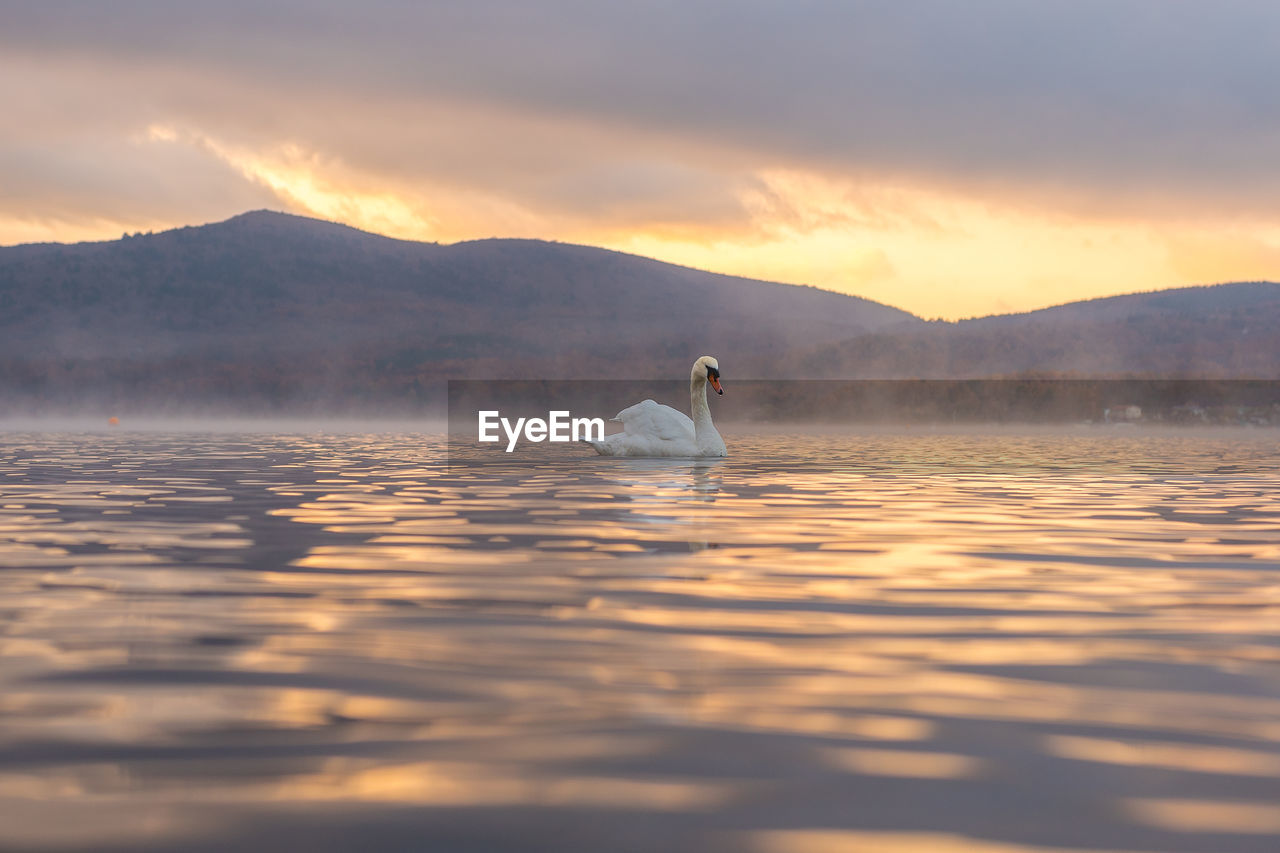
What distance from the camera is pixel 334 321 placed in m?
169

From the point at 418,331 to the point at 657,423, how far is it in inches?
5231

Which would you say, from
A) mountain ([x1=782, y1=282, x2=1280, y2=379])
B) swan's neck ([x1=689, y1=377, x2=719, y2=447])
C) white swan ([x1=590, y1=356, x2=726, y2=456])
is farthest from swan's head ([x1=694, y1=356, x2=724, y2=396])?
mountain ([x1=782, y1=282, x2=1280, y2=379])

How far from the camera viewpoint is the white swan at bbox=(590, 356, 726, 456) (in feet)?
80.6

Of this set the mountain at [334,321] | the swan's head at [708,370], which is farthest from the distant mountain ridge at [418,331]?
the swan's head at [708,370]

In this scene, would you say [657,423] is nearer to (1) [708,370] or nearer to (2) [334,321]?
(1) [708,370]

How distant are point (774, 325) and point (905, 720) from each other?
142 meters

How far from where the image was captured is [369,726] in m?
5.11

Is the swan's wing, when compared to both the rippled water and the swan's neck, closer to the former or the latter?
the swan's neck

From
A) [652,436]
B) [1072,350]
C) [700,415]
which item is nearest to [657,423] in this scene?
[652,436]

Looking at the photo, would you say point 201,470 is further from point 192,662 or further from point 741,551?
point 192,662

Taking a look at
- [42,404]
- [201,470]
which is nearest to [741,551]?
[201,470]

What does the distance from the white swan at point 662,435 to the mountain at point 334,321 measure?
80.4 m

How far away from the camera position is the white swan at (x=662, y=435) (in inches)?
967

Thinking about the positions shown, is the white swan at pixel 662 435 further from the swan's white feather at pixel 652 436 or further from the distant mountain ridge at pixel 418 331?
the distant mountain ridge at pixel 418 331
